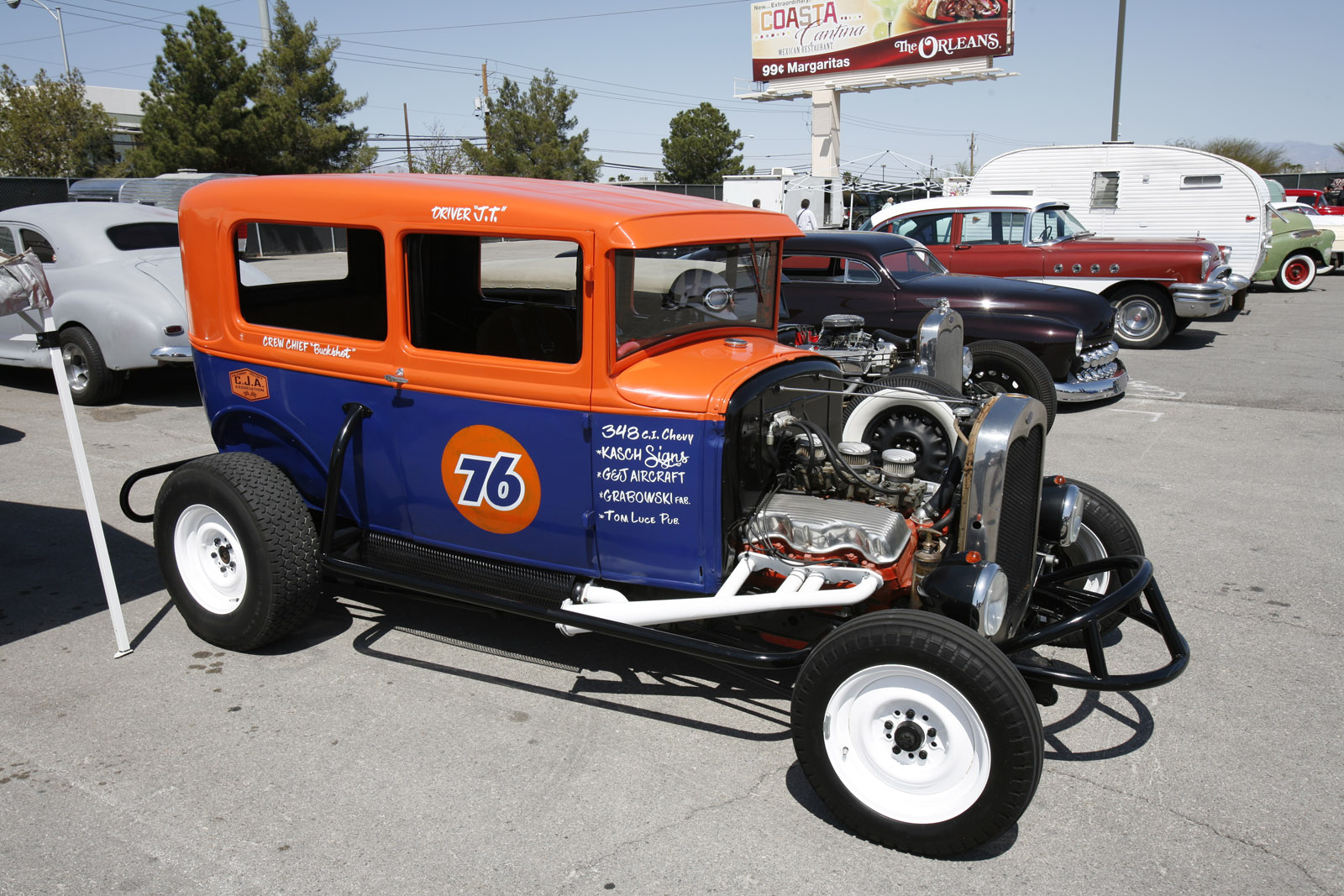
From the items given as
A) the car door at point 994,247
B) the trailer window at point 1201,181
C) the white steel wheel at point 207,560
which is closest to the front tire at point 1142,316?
the car door at point 994,247

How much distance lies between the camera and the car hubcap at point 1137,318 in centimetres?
1241

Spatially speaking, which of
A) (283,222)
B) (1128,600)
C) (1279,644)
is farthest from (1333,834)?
(283,222)

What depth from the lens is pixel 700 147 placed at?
43.9m

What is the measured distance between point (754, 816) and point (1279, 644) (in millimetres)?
2766

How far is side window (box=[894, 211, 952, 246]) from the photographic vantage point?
12383 millimetres

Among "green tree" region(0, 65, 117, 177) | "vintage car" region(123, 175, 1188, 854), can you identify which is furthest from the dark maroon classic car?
"green tree" region(0, 65, 117, 177)

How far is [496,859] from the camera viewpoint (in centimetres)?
288

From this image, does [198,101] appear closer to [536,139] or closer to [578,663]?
[536,139]

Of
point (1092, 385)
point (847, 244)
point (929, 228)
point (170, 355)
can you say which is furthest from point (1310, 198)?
point (170, 355)

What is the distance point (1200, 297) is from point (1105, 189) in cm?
496

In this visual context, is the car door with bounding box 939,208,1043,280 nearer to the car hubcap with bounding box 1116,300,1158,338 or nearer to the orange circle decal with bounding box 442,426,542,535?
the car hubcap with bounding box 1116,300,1158,338

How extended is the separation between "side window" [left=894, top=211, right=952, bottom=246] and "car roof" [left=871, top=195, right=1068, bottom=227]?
92mm

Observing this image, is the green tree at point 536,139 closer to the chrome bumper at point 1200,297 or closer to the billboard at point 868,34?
the billboard at point 868,34

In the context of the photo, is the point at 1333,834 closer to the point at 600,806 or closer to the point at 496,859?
the point at 600,806
